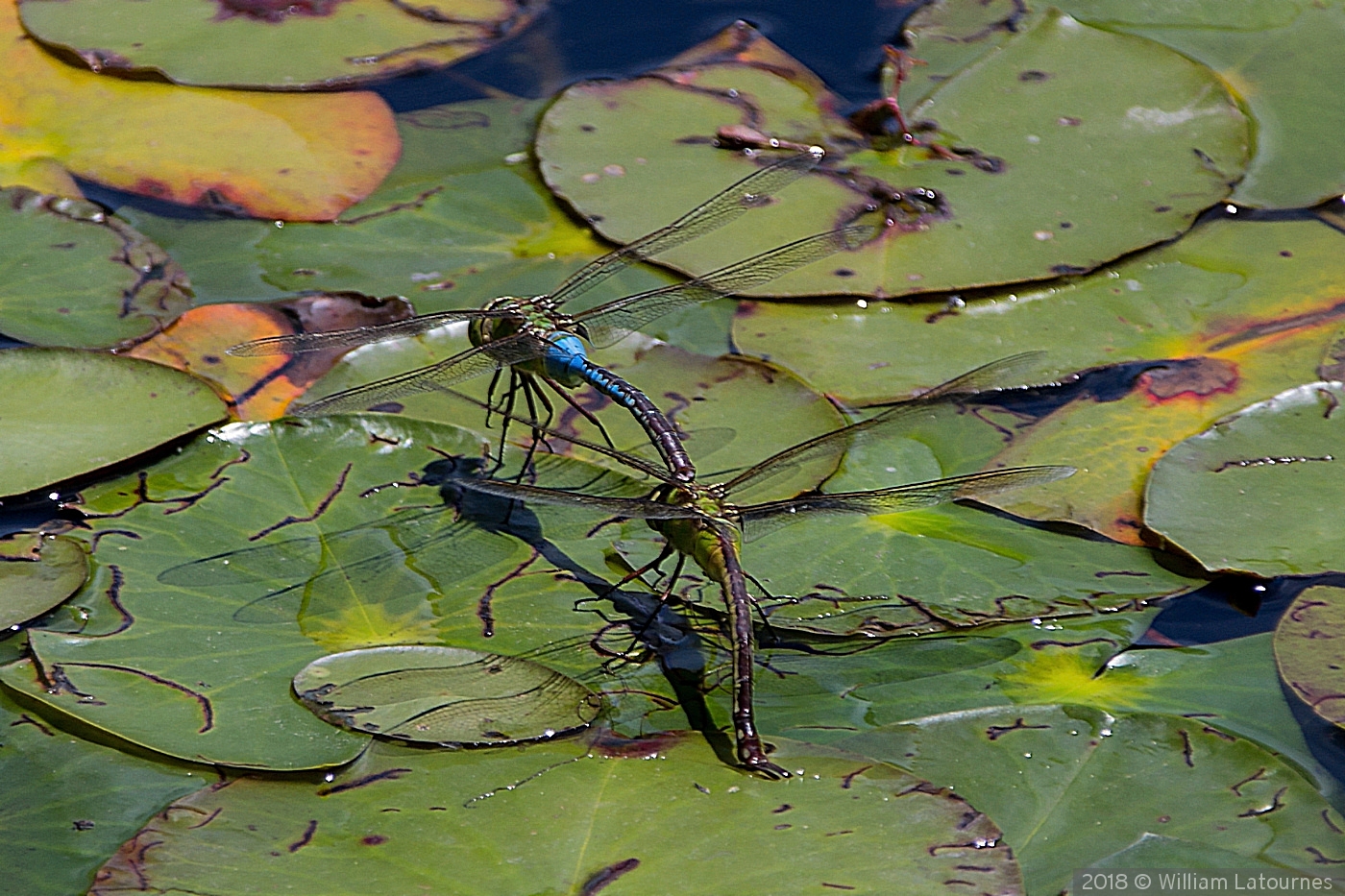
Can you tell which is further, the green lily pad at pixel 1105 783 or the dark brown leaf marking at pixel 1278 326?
the dark brown leaf marking at pixel 1278 326

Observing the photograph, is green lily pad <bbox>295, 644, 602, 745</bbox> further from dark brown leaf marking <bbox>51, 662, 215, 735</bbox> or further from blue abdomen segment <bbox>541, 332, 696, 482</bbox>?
blue abdomen segment <bbox>541, 332, 696, 482</bbox>

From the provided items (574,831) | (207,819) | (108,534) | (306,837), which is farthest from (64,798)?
(574,831)

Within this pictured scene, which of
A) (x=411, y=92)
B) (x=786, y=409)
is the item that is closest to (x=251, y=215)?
(x=411, y=92)

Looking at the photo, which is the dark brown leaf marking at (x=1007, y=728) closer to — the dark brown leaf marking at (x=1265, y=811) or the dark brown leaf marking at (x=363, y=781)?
the dark brown leaf marking at (x=1265, y=811)

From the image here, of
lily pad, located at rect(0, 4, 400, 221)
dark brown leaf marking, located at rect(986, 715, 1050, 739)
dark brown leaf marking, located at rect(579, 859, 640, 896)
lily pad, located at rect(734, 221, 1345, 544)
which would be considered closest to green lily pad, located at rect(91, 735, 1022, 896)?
dark brown leaf marking, located at rect(579, 859, 640, 896)

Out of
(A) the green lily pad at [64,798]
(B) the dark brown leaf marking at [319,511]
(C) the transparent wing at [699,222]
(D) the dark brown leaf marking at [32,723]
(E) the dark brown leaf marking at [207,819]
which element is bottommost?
(A) the green lily pad at [64,798]

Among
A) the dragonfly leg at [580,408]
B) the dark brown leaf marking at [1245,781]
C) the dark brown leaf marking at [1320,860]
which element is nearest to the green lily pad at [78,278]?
the dragonfly leg at [580,408]
